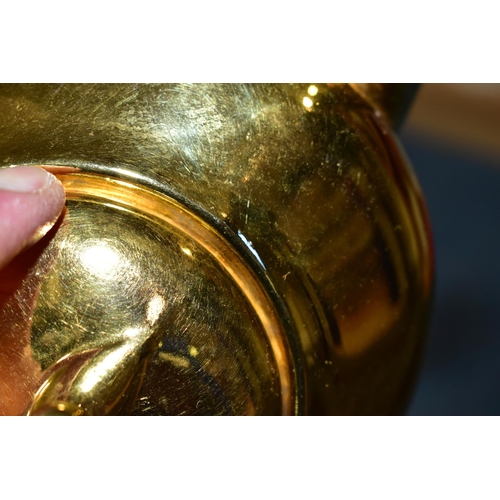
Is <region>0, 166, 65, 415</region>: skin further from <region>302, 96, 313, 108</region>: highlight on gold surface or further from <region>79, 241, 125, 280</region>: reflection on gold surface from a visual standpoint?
<region>302, 96, 313, 108</region>: highlight on gold surface

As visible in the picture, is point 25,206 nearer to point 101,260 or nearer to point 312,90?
point 101,260

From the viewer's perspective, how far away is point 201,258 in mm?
371

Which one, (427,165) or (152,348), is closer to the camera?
(152,348)

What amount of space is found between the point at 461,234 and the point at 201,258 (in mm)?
338

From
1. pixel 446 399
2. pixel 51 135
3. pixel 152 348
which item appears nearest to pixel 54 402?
pixel 152 348

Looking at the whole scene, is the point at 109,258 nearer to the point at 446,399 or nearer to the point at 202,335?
the point at 202,335

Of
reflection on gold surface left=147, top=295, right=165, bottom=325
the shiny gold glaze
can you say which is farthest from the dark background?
reflection on gold surface left=147, top=295, right=165, bottom=325

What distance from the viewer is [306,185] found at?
37cm

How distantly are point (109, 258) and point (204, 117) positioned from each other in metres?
0.11

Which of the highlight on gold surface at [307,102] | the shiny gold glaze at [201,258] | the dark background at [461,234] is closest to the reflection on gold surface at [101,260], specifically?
the shiny gold glaze at [201,258]

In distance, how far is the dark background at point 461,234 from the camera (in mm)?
558

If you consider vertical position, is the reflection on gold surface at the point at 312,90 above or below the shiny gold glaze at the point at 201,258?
above

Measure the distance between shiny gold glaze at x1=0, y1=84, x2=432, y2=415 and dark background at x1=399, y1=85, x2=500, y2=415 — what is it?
18 centimetres

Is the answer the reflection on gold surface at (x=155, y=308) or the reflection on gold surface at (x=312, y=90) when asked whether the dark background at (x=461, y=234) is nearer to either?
the reflection on gold surface at (x=312, y=90)
